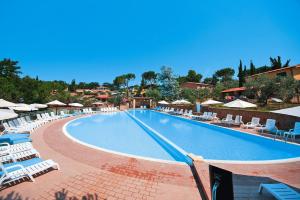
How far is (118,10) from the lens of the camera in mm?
16859

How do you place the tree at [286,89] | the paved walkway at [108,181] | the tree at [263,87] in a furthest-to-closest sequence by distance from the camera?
1. the tree at [263,87]
2. the tree at [286,89]
3. the paved walkway at [108,181]

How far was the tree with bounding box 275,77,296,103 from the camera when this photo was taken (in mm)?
18328

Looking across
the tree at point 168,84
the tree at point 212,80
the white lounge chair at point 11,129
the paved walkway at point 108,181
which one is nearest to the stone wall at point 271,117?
the paved walkway at point 108,181

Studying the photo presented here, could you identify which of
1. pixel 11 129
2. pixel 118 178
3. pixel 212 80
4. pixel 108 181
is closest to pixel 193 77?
pixel 212 80

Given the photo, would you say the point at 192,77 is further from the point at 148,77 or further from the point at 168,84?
the point at 168,84

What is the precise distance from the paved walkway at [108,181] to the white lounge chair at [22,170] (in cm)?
19

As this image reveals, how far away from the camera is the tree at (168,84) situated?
38750mm

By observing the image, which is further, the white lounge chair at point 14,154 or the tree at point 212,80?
the tree at point 212,80

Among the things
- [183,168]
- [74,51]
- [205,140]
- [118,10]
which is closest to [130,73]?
[74,51]

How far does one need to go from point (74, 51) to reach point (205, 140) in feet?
84.0

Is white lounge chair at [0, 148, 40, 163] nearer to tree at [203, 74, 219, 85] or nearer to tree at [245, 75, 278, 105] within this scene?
tree at [245, 75, 278, 105]

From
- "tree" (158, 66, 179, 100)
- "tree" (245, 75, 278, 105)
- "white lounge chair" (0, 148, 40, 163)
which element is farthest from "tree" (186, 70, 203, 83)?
"white lounge chair" (0, 148, 40, 163)

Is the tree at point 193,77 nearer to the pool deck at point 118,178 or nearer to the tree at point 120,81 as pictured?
the tree at point 120,81

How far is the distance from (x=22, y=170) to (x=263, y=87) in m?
22.4
